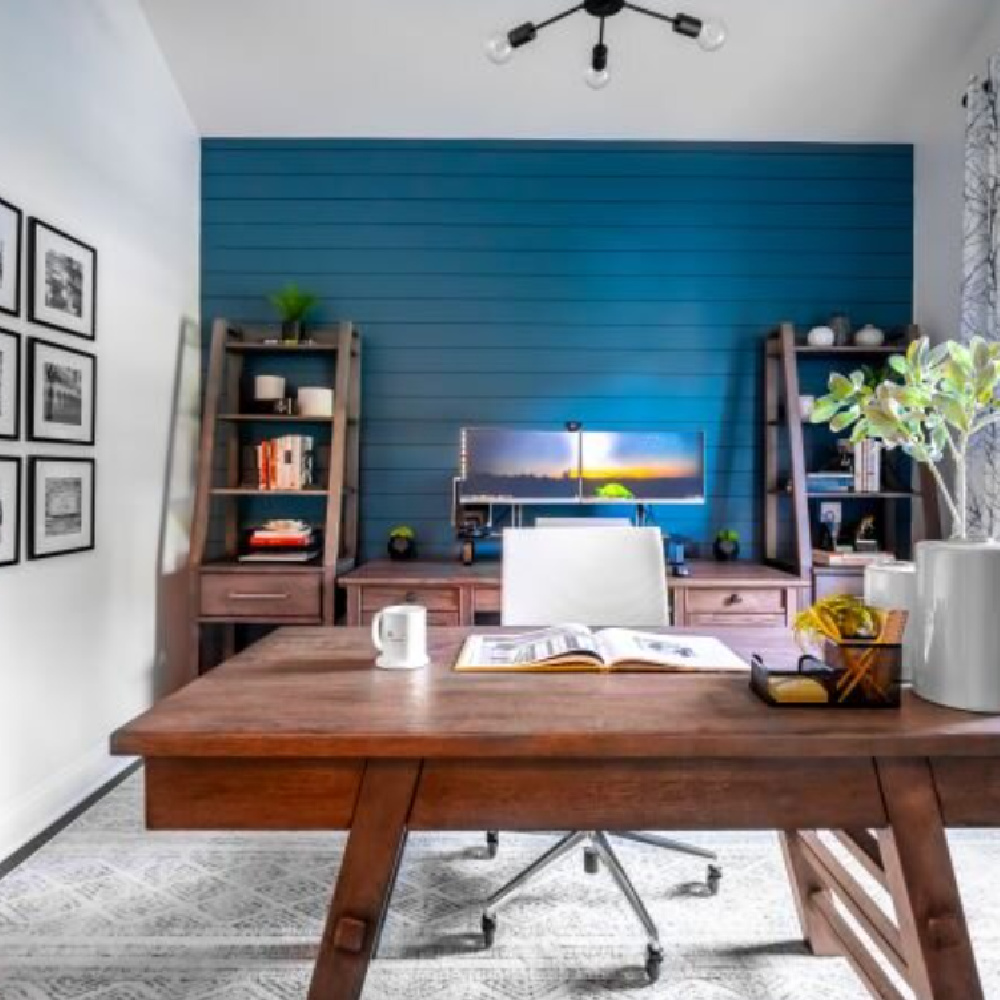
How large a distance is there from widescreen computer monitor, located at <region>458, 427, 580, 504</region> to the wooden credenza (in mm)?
473

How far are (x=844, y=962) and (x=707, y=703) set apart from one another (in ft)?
3.19

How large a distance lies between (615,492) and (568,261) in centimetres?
108

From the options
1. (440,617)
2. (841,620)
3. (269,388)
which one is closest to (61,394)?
(269,388)

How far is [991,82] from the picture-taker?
8.85 ft

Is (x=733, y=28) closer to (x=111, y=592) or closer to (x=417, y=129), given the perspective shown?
(x=417, y=129)

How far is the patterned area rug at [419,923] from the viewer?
1.62 metres

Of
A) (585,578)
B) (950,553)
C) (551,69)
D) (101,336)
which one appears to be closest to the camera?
(950,553)

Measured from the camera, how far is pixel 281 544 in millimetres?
3236

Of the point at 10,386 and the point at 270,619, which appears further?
the point at 270,619

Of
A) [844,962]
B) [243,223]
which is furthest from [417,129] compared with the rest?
[844,962]

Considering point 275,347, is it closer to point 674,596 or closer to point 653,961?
point 674,596

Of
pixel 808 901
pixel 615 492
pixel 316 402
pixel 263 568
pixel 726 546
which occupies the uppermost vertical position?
pixel 316 402

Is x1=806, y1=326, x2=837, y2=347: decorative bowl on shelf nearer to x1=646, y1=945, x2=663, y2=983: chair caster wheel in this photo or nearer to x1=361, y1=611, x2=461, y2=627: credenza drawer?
x1=361, y1=611, x2=461, y2=627: credenza drawer

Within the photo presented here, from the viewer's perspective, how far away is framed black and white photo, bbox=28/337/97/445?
2.29 m
